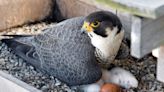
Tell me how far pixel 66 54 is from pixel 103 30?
0.71 ft

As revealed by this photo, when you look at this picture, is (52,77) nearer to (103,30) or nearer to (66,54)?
(66,54)

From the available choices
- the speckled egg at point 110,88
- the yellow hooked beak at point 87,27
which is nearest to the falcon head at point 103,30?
the yellow hooked beak at point 87,27

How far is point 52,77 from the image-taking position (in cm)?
215

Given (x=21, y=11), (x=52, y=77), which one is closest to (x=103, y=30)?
(x=52, y=77)

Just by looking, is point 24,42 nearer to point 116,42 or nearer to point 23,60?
point 23,60

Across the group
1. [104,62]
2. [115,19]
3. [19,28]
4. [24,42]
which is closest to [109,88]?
[104,62]

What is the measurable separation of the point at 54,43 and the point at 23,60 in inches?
12.0

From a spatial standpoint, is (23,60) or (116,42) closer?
(116,42)

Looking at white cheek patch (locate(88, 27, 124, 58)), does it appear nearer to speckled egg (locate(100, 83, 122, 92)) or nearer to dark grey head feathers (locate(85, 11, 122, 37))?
dark grey head feathers (locate(85, 11, 122, 37))

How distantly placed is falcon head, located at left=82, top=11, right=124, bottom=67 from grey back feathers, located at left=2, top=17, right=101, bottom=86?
0.19 ft

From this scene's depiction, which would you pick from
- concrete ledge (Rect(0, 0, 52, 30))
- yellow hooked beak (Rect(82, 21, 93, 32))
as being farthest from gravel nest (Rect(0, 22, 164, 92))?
yellow hooked beak (Rect(82, 21, 93, 32))

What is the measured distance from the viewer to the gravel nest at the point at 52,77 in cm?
208

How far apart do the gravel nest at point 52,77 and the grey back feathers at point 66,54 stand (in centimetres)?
4

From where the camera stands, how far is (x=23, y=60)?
2.30 metres
